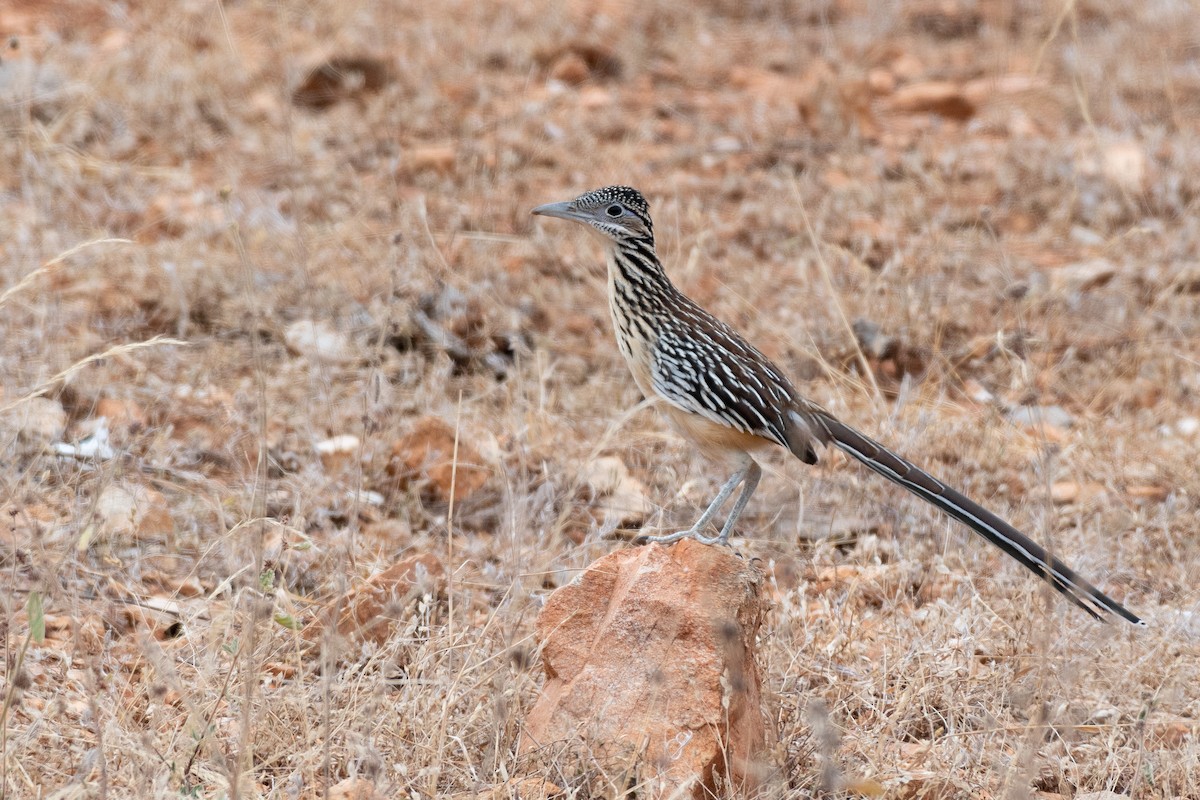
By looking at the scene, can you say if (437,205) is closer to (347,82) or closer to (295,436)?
(347,82)

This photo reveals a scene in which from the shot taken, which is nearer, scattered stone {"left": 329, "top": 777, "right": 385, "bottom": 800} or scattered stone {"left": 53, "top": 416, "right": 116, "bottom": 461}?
scattered stone {"left": 329, "top": 777, "right": 385, "bottom": 800}

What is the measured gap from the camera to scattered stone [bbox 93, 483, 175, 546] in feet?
17.2

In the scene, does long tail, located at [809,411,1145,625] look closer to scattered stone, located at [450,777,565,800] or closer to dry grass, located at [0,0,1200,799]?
dry grass, located at [0,0,1200,799]

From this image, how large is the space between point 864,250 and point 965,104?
2.83 metres

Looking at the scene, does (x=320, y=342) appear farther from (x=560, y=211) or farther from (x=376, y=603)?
(x=376, y=603)

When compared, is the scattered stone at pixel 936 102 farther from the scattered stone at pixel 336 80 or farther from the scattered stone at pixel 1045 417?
the scattered stone at pixel 1045 417

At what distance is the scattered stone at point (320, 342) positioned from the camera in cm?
691

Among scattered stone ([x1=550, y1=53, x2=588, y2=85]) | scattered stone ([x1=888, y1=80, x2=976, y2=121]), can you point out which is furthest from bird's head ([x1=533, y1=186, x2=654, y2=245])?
scattered stone ([x1=888, y1=80, x2=976, y2=121])

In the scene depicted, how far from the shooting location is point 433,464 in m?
5.93

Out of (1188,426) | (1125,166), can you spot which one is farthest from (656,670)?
(1125,166)

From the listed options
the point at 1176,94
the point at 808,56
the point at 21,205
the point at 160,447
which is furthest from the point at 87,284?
the point at 1176,94

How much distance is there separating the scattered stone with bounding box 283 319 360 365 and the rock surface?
3.02 meters

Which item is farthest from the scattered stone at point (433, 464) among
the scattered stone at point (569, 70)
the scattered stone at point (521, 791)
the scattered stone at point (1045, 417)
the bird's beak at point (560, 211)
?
the scattered stone at point (569, 70)

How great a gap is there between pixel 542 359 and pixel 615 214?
6.18 ft
